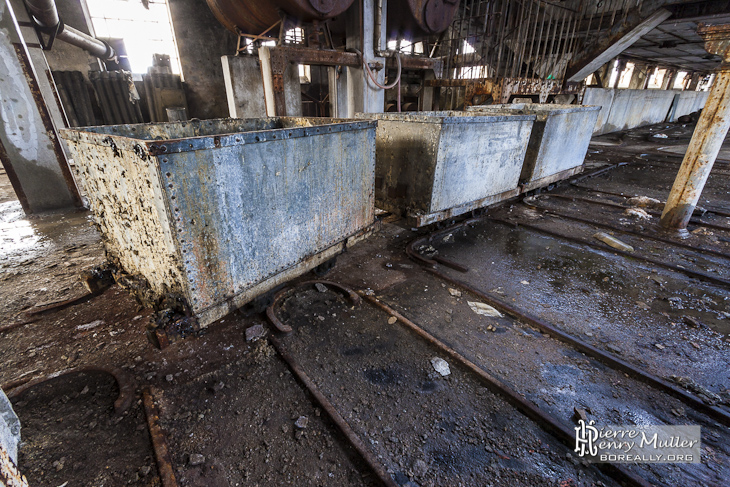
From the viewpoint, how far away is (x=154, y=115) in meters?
10.1

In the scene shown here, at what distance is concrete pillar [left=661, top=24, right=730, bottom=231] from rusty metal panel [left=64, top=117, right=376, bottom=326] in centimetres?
421

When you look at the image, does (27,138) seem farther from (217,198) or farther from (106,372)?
(217,198)

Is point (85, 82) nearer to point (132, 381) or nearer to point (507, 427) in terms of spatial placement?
point (132, 381)

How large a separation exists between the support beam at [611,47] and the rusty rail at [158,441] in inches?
443

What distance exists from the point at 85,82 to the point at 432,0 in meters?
9.32

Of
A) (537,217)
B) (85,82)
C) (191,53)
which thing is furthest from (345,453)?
(191,53)

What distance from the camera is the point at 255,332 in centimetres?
256

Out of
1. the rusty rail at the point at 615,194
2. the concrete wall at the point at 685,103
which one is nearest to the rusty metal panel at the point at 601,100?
the rusty rail at the point at 615,194

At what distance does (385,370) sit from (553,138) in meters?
5.22

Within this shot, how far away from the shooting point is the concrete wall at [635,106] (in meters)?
12.3

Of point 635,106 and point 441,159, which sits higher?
point 635,106

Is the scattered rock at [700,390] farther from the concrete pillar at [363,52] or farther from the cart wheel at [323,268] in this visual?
the concrete pillar at [363,52]

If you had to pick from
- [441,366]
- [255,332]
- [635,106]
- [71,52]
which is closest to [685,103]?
[635,106]

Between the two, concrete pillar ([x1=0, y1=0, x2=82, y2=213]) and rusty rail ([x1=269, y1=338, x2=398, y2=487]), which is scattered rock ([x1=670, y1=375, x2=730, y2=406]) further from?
concrete pillar ([x1=0, y1=0, x2=82, y2=213])
